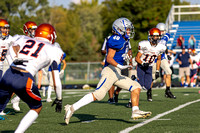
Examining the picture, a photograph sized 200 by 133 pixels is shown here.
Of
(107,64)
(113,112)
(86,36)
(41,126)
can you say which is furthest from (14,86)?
(86,36)

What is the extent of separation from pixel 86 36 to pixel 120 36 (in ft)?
168

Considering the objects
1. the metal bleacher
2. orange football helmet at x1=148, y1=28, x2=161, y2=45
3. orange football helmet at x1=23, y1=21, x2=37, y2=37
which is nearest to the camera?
orange football helmet at x1=23, y1=21, x2=37, y2=37

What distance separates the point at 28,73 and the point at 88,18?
196 feet

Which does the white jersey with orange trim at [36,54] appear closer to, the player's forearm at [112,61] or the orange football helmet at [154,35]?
the player's forearm at [112,61]

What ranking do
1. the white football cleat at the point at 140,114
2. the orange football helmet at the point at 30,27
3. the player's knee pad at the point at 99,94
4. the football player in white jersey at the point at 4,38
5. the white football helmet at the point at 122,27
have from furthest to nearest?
1. the orange football helmet at the point at 30,27
2. the football player in white jersey at the point at 4,38
3. the white football helmet at the point at 122,27
4. the player's knee pad at the point at 99,94
5. the white football cleat at the point at 140,114

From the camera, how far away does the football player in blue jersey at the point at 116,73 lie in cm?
612

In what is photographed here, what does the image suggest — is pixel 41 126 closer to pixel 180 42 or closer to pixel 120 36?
pixel 120 36

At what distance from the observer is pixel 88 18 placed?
2520 inches

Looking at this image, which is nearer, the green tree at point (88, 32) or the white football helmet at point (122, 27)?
the white football helmet at point (122, 27)

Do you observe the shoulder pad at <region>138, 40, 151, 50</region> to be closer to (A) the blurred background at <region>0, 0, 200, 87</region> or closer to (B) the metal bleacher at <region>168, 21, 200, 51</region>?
(B) the metal bleacher at <region>168, 21, 200, 51</region>

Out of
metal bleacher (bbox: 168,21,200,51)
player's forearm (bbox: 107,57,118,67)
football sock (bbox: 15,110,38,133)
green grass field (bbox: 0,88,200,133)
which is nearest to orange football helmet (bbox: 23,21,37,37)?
green grass field (bbox: 0,88,200,133)

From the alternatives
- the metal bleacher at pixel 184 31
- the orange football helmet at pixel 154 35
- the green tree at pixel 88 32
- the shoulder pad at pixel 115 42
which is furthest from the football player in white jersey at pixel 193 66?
the green tree at pixel 88 32

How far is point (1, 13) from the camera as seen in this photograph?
46.1m

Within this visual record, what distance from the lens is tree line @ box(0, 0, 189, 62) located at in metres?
44.2
